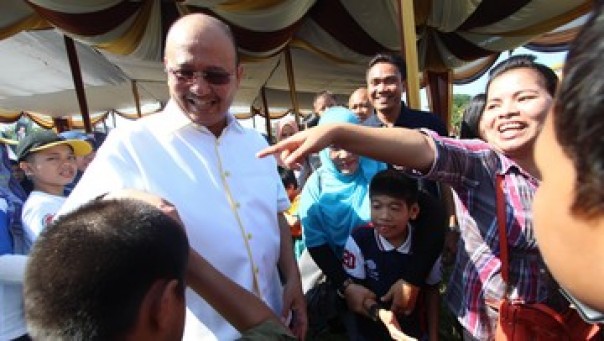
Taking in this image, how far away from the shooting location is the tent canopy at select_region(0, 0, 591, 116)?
496cm

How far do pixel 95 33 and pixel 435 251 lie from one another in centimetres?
475

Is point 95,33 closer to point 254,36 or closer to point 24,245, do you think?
point 254,36

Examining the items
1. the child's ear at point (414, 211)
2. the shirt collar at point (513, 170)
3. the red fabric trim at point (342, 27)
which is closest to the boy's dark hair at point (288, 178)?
the child's ear at point (414, 211)

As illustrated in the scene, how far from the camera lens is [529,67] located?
124 centimetres

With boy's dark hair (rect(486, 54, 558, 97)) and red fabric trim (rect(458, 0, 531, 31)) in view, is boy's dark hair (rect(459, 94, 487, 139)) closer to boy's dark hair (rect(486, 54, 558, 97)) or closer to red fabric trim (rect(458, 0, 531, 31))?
boy's dark hair (rect(486, 54, 558, 97))

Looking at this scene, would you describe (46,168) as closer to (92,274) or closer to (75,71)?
(92,274)

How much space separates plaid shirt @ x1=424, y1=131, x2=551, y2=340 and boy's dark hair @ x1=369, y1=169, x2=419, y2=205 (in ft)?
1.36

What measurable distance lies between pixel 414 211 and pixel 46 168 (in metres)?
1.96

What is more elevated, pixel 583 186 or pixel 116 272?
pixel 583 186

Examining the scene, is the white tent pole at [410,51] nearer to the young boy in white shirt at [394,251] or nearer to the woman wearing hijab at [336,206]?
the woman wearing hijab at [336,206]

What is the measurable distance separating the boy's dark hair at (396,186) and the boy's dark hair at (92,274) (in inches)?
46.9

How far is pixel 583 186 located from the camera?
1.33ft

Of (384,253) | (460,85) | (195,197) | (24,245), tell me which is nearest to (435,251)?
(384,253)

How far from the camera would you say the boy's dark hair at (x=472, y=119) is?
253cm
